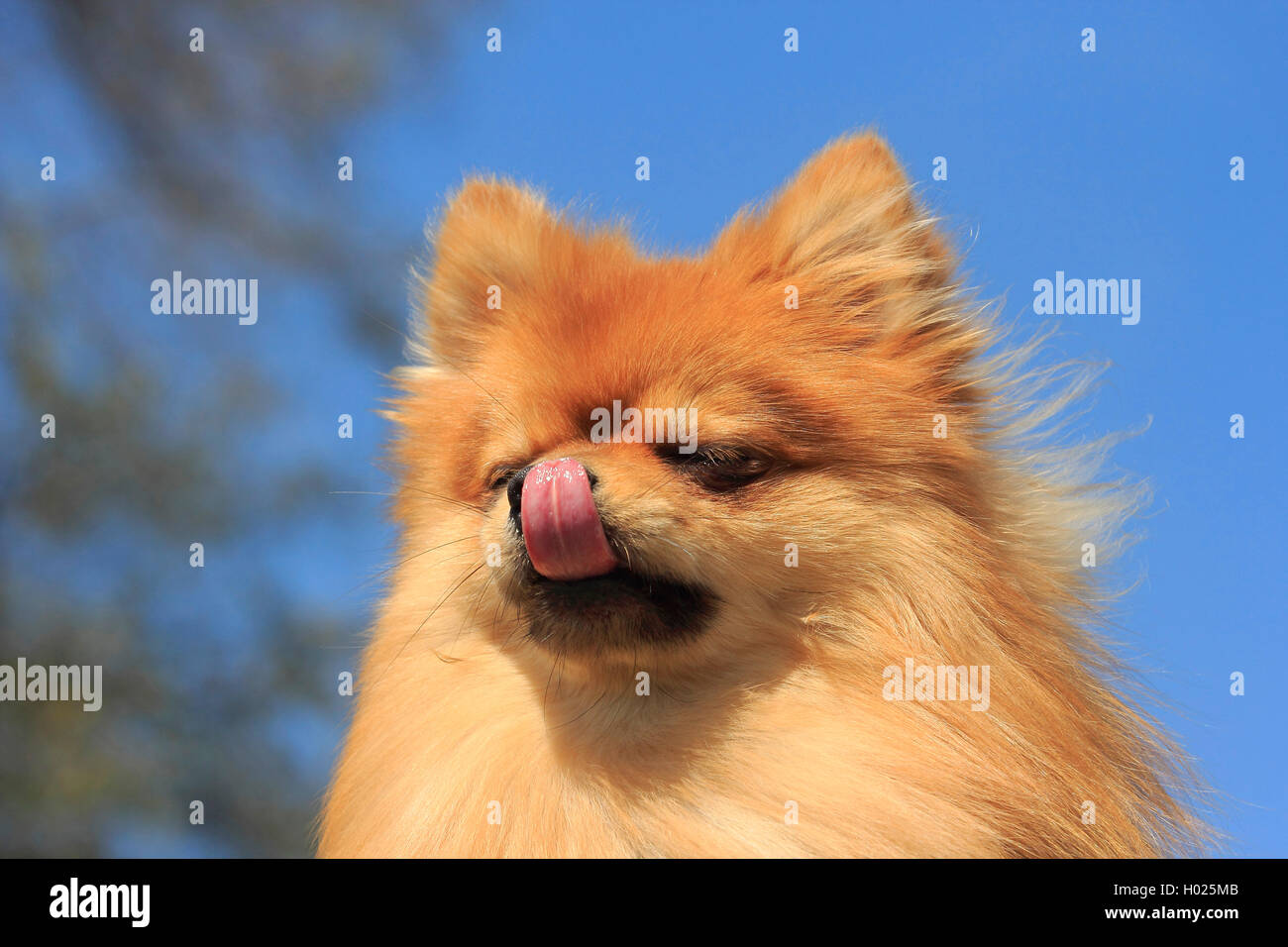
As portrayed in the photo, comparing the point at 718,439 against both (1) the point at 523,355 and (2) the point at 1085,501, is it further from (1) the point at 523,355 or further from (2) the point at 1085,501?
(2) the point at 1085,501

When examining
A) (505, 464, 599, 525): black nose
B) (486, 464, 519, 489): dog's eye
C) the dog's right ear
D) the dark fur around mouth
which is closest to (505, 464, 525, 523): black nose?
(505, 464, 599, 525): black nose

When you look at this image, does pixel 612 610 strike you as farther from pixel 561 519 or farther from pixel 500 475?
pixel 500 475

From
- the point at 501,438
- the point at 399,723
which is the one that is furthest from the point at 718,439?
the point at 399,723

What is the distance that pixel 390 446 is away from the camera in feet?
13.6

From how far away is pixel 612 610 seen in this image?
305cm

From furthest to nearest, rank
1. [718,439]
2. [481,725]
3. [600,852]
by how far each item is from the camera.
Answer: [481,725], [718,439], [600,852]

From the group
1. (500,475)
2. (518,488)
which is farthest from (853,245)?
(518,488)

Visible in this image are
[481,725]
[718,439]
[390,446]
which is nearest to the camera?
[718,439]

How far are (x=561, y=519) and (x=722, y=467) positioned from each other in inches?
21.5

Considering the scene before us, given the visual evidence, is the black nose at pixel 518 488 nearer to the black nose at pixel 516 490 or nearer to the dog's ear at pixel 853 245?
the black nose at pixel 516 490

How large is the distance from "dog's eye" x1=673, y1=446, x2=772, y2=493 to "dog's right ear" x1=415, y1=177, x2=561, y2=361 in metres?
1.04

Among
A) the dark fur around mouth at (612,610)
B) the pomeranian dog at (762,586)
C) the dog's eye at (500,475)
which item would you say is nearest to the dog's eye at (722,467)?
the pomeranian dog at (762,586)

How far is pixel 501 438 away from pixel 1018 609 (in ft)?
5.29

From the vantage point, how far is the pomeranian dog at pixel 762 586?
2.95 meters
